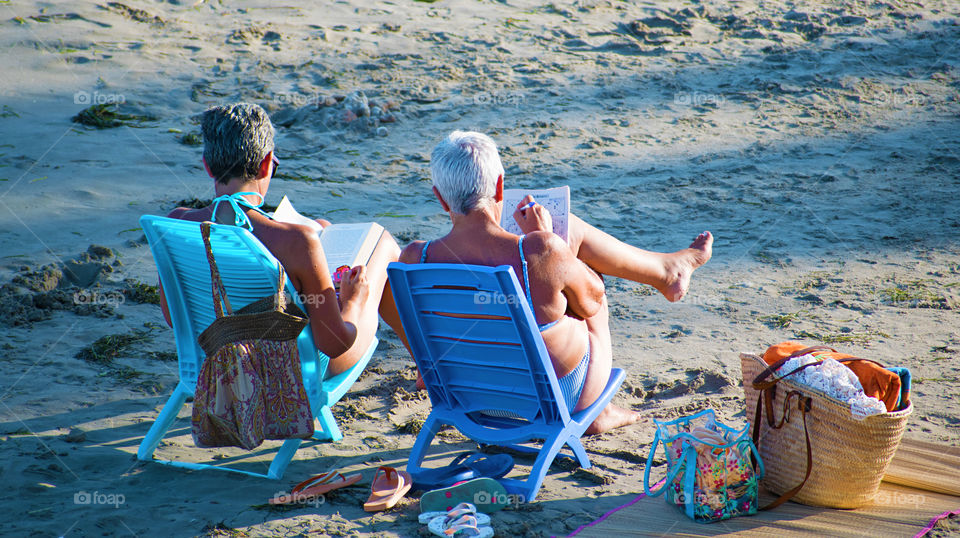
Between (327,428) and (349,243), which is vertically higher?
(349,243)

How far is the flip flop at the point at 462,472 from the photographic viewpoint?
299cm

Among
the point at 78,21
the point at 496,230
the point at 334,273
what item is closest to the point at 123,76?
the point at 78,21

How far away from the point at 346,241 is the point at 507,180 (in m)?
3.23

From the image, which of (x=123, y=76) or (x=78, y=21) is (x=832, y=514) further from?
(x=78, y=21)

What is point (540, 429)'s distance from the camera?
9.80ft

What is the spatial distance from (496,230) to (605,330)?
795 millimetres

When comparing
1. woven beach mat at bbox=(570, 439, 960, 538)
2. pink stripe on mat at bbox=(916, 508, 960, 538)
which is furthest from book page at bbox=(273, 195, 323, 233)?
pink stripe on mat at bbox=(916, 508, 960, 538)

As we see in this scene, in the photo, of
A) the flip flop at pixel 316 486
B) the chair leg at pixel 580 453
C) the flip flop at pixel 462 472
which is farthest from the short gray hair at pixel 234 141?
the chair leg at pixel 580 453

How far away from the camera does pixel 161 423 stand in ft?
10.3

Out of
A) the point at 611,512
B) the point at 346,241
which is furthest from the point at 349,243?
the point at 611,512

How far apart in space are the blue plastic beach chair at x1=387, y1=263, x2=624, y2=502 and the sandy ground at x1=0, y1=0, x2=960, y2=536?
25cm

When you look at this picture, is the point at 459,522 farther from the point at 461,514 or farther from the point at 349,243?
the point at 349,243

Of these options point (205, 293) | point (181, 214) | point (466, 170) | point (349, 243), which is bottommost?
point (205, 293)

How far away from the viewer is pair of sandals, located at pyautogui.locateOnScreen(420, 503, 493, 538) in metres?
2.66
